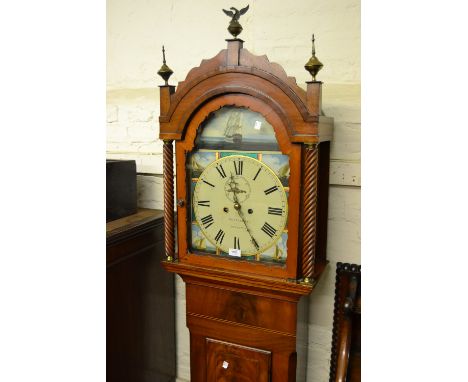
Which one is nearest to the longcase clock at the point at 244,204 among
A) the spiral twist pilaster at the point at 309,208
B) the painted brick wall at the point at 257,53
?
the spiral twist pilaster at the point at 309,208

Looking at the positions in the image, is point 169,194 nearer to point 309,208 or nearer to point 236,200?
point 236,200

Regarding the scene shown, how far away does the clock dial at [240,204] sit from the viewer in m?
1.30

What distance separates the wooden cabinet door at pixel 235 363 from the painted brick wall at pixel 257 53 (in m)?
0.37

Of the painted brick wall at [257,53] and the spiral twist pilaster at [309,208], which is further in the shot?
the painted brick wall at [257,53]

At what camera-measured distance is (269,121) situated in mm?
1245

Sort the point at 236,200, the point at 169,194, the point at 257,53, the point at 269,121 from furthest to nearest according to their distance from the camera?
1. the point at 257,53
2. the point at 169,194
3. the point at 236,200
4. the point at 269,121

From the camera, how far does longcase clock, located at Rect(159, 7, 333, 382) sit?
124 cm

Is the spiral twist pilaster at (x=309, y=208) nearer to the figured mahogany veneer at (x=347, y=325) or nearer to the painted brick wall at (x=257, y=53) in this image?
the figured mahogany veneer at (x=347, y=325)

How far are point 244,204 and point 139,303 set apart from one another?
71 cm

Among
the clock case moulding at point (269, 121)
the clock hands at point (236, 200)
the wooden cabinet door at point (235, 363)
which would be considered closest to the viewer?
the clock case moulding at point (269, 121)

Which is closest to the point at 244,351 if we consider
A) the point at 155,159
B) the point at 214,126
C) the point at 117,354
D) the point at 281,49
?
the point at 117,354

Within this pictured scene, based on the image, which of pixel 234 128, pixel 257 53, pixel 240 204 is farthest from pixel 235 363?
pixel 257 53

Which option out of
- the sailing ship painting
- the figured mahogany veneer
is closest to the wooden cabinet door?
the figured mahogany veneer
